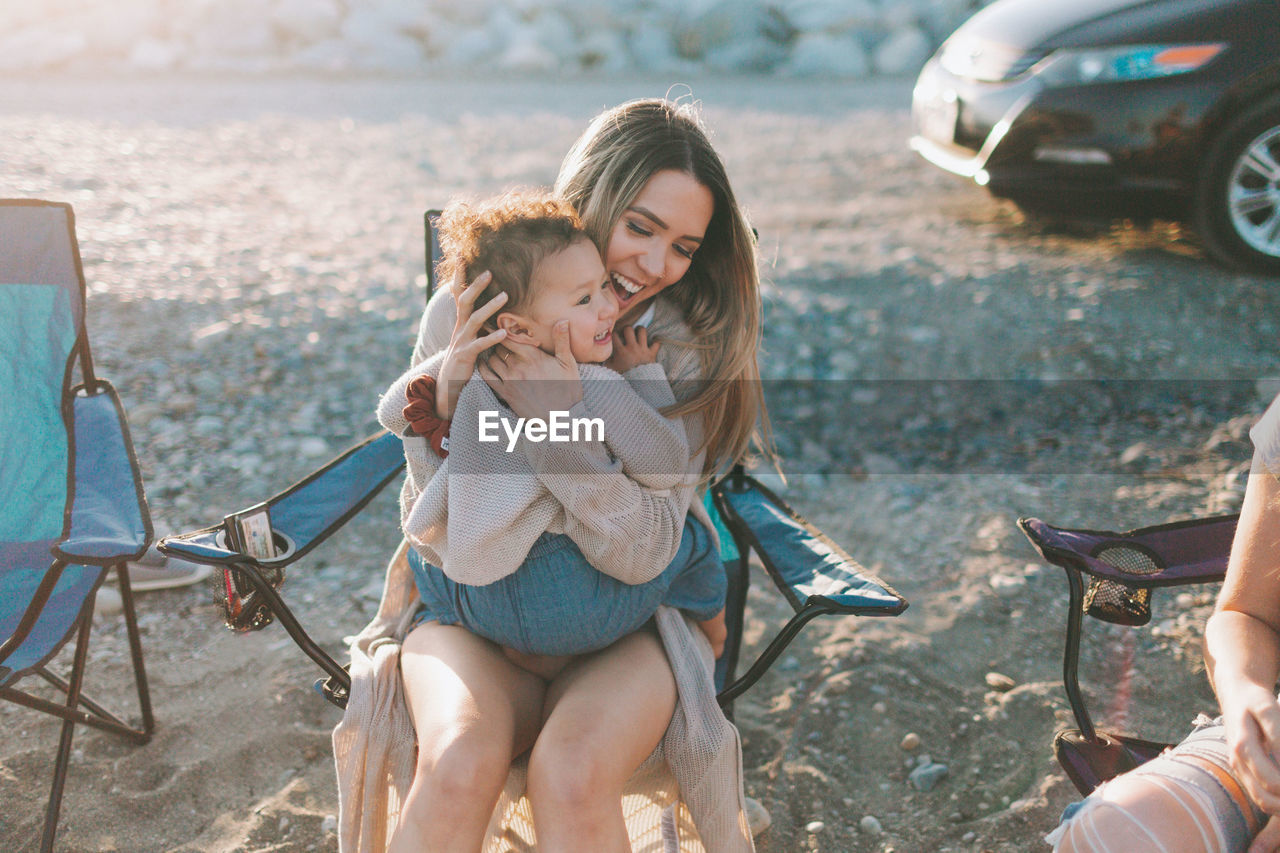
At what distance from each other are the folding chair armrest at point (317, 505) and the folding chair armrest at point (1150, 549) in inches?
57.0

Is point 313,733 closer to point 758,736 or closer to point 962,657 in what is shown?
point 758,736

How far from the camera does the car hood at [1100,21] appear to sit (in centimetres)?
460

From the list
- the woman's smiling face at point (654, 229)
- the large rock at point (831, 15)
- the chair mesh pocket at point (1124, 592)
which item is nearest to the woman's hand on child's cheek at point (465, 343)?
the woman's smiling face at point (654, 229)

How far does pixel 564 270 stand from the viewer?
6.36 ft

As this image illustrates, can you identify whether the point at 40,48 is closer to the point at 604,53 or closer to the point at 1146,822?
the point at 604,53

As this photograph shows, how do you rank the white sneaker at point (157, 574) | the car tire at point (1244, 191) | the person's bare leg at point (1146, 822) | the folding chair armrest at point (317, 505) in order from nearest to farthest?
the person's bare leg at point (1146, 822)
the folding chair armrest at point (317, 505)
the white sneaker at point (157, 574)
the car tire at point (1244, 191)

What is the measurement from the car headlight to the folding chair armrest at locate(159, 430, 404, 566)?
383 centimetres

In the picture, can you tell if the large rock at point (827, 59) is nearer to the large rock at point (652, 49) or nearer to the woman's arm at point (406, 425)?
the large rock at point (652, 49)

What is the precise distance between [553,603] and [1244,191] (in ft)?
13.4

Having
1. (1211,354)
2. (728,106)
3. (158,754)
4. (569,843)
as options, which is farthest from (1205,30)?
(728,106)

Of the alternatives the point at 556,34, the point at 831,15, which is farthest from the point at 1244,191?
the point at 556,34

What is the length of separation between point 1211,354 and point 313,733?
371 centimetres

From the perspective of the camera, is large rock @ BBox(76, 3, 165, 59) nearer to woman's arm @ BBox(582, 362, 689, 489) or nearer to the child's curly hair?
the child's curly hair
